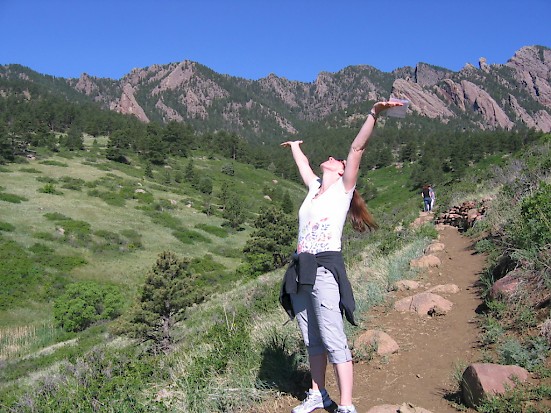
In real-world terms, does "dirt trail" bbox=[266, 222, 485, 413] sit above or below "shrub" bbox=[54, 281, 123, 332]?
above

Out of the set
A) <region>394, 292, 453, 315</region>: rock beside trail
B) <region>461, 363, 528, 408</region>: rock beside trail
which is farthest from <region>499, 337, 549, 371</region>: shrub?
<region>394, 292, 453, 315</region>: rock beside trail

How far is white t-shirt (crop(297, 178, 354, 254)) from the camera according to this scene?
3.21 meters

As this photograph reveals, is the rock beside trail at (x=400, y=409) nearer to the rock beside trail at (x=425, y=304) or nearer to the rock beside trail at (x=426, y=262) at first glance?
the rock beside trail at (x=425, y=304)

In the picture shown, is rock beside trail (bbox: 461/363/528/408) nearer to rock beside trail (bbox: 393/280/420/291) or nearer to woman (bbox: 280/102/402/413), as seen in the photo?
woman (bbox: 280/102/402/413)

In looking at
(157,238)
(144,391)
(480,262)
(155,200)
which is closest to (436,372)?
(144,391)

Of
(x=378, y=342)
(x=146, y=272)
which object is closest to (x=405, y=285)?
(x=378, y=342)

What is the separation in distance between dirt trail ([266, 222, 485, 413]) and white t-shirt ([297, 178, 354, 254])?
141 centimetres

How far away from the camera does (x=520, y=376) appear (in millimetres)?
3256

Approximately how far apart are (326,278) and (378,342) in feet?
5.87

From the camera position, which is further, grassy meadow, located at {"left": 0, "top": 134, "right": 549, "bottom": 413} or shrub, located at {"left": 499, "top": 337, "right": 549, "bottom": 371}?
grassy meadow, located at {"left": 0, "top": 134, "right": 549, "bottom": 413}

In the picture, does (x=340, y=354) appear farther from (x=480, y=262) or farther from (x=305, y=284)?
(x=480, y=262)

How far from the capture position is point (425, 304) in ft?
18.3

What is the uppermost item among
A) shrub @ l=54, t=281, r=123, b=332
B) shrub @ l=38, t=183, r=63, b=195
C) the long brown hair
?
shrub @ l=38, t=183, r=63, b=195

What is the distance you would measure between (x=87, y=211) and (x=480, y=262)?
133 feet
